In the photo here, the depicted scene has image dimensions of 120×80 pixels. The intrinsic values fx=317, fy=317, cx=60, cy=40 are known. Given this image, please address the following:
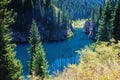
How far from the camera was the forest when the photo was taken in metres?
10.5

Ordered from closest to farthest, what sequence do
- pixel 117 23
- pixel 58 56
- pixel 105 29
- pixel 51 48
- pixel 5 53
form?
pixel 5 53 < pixel 117 23 < pixel 105 29 < pixel 58 56 < pixel 51 48

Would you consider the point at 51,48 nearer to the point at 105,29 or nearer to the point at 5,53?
the point at 105,29

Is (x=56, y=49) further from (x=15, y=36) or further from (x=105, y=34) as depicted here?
(x=105, y=34)

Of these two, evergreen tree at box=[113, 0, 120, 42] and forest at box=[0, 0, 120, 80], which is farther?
evergreen tree at box=[113, 0, 120, 42]

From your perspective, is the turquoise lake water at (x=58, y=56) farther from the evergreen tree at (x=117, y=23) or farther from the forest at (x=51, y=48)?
the evergreen tree at (x=117, y=23)

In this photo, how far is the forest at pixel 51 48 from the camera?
413 inches

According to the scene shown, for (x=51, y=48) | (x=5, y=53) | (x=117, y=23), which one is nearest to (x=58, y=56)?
(x=51, y=48)

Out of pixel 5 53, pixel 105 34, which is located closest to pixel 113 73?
pixel 5 53

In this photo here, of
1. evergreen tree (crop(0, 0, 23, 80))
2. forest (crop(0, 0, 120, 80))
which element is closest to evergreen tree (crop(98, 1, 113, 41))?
forest (crop(0, 0, 120, 80))

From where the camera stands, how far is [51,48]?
530 feet

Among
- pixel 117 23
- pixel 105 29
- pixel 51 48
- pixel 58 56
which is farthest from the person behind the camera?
pixel 51 48

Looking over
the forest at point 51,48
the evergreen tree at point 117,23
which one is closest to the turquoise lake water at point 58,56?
the forest at point 51,48

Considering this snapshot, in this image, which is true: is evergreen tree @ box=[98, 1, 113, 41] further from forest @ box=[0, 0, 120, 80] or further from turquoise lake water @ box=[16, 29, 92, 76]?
turquoise lake water @ box=[16, 29, 92, 76]

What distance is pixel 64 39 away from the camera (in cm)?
19712
